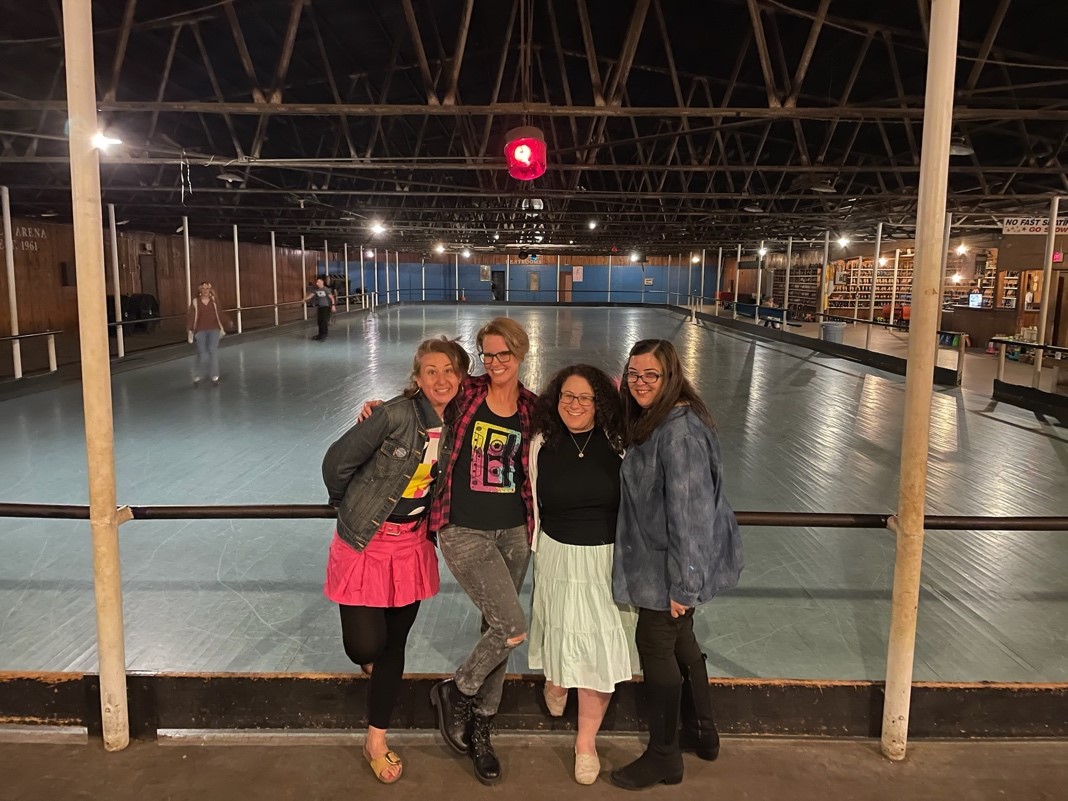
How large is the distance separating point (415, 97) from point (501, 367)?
9.17m

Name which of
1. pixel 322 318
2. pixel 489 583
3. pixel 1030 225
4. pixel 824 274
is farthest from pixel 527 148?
pixel 824 274

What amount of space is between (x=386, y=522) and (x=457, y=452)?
0.28m

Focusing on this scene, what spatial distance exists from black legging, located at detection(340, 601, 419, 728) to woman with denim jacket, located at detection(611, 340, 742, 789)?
649mm

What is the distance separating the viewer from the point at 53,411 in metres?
8.23

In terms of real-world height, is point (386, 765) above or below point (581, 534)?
below

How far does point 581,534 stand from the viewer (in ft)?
6.59

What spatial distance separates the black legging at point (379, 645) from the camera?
6.70ft

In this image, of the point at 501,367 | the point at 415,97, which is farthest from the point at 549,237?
the point at 501,367

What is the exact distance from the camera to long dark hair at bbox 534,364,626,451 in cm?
199

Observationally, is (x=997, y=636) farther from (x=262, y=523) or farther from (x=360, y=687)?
(x=262, y=523)

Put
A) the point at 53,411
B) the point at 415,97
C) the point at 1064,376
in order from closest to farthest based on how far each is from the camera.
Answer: the point at 53,411 → the point at 415,97 → the point at 1064,376

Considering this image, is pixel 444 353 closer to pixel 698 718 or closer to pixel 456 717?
pixel 456 717

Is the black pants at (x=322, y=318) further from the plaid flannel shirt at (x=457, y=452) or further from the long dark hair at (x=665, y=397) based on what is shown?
the long dark hair at (x=665, y=397)

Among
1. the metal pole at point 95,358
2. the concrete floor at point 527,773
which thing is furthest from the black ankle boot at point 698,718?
the metal pole at point 95,358
